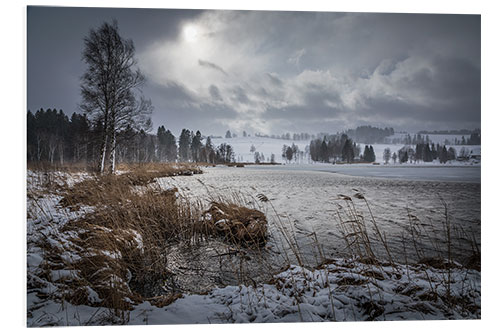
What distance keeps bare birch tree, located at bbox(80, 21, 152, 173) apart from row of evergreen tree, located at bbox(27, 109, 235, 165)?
9 cm

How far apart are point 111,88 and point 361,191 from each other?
3.37 metres

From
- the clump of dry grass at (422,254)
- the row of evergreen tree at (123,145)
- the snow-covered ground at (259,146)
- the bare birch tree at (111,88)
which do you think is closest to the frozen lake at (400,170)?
the snow-covered ground at (259,146)

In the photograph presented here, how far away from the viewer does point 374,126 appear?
2.89 metres

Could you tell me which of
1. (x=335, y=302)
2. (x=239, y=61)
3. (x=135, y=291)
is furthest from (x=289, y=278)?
(x=239, y=61)

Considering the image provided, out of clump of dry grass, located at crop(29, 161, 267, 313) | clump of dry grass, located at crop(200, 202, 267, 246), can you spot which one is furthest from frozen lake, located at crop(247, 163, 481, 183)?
clump of dry grass, located at crop(29, 161, 267, 313)

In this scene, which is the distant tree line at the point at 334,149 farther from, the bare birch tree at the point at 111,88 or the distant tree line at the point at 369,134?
the bare birch tree at the point at 111,88

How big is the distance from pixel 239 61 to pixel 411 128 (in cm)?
214

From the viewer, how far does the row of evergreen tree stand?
2.61 metres

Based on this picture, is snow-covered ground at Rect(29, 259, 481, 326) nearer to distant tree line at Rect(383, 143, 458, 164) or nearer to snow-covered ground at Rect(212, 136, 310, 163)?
distant tree line at Rect(383, 143, 458, 164)

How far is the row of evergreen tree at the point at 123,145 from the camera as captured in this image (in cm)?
261

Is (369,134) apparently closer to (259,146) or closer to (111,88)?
(259,146)

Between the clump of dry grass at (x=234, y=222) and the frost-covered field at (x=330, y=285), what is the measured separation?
213mm
